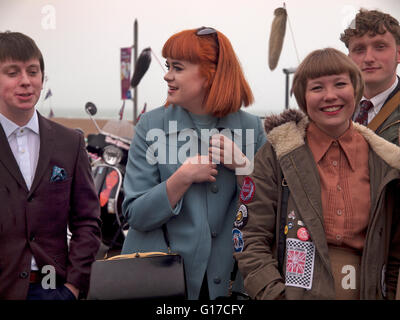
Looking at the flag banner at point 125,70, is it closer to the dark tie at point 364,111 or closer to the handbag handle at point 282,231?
the dark tie at point 364,111

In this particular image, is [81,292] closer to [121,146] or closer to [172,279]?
[172,279]

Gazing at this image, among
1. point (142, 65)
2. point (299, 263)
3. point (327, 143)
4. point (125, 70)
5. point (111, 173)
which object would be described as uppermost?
point (125, 70)

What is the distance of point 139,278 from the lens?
1.62 metres

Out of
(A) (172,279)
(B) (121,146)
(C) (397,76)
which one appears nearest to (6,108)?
(A) (172,279)

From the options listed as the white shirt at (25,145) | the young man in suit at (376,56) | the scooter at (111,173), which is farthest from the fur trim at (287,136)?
the scooter at (111,173)

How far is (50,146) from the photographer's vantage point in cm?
184

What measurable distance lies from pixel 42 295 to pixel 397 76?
1.95m

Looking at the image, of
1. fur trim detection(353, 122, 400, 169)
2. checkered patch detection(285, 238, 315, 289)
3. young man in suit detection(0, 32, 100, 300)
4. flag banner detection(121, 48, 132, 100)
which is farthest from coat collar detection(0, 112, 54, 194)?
flag banner detection(121, 48, 132, 100)

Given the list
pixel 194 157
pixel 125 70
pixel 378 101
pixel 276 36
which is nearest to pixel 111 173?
pixel 276 36

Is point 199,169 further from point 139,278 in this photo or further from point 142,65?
point 142,65

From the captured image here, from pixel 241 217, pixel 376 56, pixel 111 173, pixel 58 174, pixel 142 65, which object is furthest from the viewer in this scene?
pixel 111 173

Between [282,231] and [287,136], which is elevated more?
[287,136]

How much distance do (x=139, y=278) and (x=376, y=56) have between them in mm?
1479

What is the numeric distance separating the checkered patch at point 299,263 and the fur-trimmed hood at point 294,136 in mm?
336
